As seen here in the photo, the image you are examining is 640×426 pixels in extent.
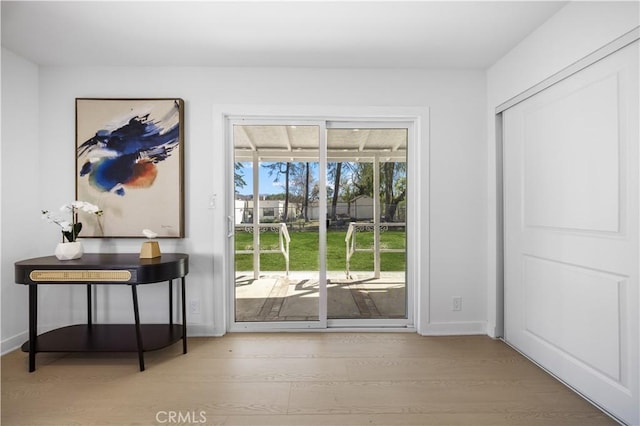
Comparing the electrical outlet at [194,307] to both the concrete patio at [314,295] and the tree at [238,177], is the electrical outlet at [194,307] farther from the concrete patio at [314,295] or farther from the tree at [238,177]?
the tree at [238,177]

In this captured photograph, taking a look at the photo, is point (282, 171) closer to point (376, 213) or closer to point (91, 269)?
point (376, 213)

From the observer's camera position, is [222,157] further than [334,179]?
No

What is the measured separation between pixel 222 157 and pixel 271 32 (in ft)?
3.80

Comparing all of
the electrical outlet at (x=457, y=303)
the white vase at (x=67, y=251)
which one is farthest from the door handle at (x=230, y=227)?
the electrical outlet at (x=457, y=303)

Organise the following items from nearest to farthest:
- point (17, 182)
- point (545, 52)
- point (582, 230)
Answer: point (582, 230)
point (545, 52)
point (17, 182)

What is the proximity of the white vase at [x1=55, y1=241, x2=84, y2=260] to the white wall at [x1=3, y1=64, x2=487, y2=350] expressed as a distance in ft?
1.33

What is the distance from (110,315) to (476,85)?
13.1ft

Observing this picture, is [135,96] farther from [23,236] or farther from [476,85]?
[476,85]

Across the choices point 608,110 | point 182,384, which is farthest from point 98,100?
point 608,110

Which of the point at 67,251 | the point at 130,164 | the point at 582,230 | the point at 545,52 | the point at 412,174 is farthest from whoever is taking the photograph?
the point at 412,174

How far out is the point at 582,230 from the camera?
81.0 inches

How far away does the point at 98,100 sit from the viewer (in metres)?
2.94

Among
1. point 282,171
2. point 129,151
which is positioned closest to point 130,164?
point 129,151

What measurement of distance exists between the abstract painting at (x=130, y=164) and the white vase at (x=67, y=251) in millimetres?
373
